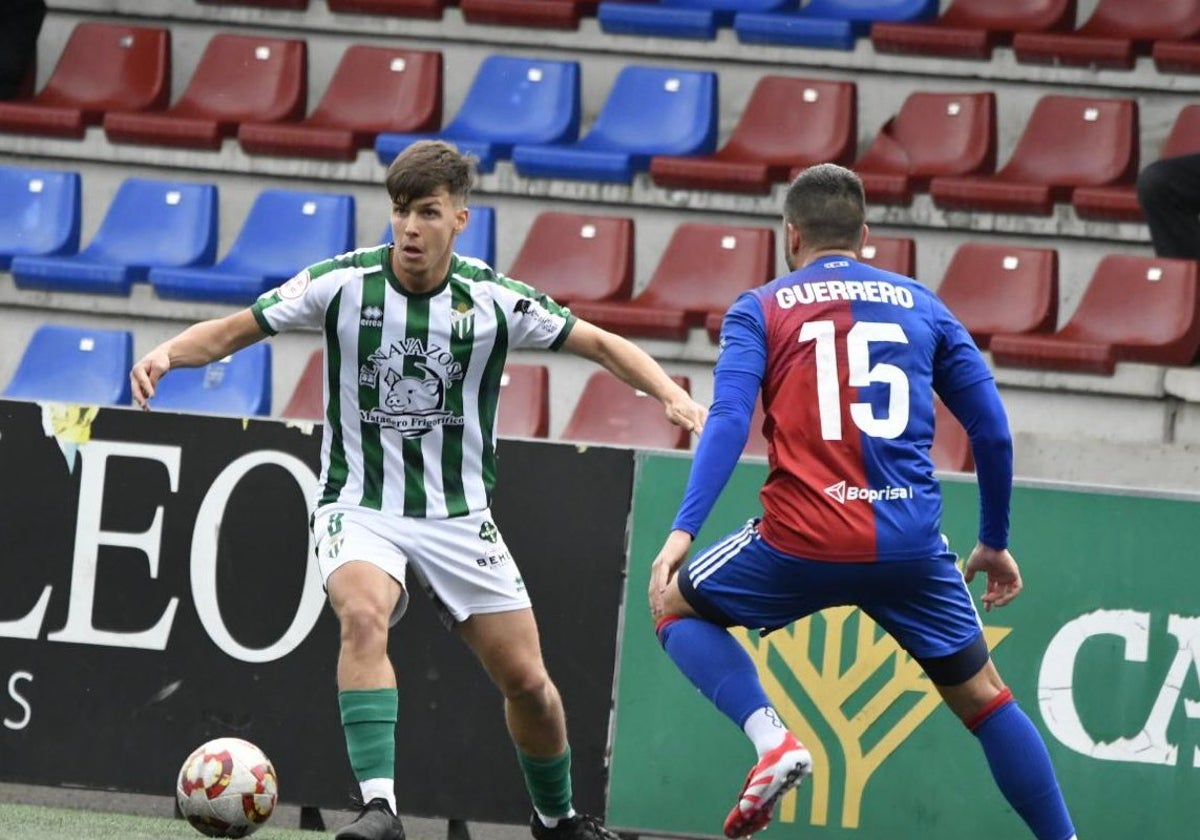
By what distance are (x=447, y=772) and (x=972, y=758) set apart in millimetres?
1735

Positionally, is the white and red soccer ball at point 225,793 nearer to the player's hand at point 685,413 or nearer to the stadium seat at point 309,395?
the player's hand at point 685,413

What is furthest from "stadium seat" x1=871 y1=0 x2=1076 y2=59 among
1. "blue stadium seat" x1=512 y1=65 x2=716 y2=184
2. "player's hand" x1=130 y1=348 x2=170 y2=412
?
"player's hand" x1=130 y1=348 x2=170 y2=412

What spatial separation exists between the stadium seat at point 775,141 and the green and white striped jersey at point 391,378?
5.00 meters

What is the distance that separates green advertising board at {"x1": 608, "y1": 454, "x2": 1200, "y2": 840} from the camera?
6.45 metres

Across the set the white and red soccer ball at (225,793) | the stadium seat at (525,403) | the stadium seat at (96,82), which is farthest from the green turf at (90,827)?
the stadium seat at (96,82)

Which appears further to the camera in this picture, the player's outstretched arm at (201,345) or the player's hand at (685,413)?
the player's hand at (685,413)

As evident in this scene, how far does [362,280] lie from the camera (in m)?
5.56

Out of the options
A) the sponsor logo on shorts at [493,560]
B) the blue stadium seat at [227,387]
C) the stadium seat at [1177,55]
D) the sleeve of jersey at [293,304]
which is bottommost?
the sponsor logo on shorts at [493,560]

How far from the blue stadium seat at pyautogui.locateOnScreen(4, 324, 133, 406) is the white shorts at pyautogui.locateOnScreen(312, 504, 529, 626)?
457cm

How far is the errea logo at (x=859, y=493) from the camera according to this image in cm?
482

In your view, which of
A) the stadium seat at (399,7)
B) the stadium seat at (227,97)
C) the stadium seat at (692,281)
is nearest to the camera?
the stadium seat at (692,281)

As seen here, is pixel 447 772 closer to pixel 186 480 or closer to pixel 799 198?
pixel 186 480

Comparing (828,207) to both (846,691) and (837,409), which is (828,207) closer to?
(837,409)

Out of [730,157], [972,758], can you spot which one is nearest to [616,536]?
[972,758]
